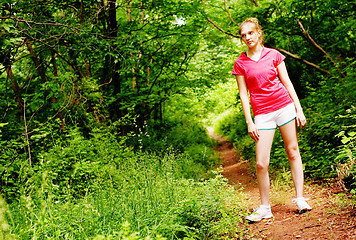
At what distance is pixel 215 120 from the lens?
21.6m

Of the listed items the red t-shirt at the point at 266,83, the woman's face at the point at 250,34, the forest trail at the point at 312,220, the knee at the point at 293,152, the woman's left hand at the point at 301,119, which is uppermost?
the woman's face at the point at 250,34

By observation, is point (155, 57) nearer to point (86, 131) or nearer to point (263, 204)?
point (86, 131)

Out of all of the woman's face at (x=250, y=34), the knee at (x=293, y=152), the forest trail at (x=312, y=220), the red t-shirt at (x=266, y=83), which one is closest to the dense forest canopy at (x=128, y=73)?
the forest trail at (x=312, y=220)

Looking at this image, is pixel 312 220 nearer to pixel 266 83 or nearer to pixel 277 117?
pixel 277 117

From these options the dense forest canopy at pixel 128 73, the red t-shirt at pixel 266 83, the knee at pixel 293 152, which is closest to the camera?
the red t-shirt at pixel 266 83

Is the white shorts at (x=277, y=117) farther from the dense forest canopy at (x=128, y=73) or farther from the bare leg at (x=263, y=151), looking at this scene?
the dense forest canopy at (x=128, y=73)

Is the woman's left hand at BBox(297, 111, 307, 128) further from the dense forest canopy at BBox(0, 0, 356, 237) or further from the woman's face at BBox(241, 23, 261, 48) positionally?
the dense forest canopy at BBox(0, 0, 356, 237)

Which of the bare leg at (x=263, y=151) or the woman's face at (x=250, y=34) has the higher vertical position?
the woman's face at (x=250, y=34)

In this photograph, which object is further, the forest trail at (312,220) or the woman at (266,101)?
the woman at (266,101)

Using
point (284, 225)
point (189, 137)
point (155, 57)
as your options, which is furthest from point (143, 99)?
point (284, 225)

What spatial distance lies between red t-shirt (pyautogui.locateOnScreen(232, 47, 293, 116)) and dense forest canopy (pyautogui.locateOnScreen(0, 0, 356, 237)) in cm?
170

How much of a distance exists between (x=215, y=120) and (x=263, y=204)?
18.0m

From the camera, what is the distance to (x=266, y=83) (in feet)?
11.3

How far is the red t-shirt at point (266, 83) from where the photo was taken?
3.43 m
